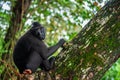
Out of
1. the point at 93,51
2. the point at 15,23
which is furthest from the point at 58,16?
the point at 93,51

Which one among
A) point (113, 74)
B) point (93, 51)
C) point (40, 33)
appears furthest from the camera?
point (113, 74)

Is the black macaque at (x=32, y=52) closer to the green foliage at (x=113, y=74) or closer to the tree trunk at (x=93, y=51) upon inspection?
the tree trunk at (x=93, y=51)

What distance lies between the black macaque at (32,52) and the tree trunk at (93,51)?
1.34m

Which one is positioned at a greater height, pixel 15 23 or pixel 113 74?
pixel 15 23

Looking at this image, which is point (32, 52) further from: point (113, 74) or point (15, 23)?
point (15, 23)

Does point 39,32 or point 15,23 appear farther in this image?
point 15,23

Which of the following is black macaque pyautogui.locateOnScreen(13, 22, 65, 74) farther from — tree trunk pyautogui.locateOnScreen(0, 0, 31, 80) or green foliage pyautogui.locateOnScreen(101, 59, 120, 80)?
green foliage pyautogui.locateOnScreen(101, 59, 120, 80)

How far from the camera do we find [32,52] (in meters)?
5.64

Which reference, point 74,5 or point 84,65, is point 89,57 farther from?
point 74,5

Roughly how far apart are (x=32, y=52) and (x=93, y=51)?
1.93 m

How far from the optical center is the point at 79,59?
153 inches

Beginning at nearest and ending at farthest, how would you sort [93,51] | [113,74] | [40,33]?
[93,51]
[40,33]
[113,74]

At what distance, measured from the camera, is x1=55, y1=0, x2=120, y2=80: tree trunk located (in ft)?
12.5

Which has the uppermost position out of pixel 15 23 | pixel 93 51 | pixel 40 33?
pixel 15 23
